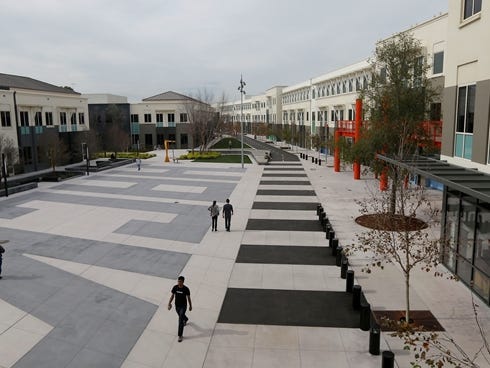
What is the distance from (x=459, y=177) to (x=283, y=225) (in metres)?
9.93

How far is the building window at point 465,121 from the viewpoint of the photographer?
13.0m

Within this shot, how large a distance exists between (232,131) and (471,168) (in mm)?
120934

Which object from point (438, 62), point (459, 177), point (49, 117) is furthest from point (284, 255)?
point (49, 117)

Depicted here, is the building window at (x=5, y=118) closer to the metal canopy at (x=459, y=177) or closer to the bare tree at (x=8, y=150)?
the bare tree at (x=8, y=150)

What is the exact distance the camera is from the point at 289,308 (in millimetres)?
11383

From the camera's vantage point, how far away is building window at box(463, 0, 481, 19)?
12.4m

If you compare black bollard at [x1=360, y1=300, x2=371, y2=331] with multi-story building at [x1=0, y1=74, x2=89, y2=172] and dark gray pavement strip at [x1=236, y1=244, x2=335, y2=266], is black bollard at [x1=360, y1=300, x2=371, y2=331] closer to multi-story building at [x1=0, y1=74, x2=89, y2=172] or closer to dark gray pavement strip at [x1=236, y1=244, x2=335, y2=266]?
dark gray pavement strip at [x1=236, y1=244, x2=335, y2=266]

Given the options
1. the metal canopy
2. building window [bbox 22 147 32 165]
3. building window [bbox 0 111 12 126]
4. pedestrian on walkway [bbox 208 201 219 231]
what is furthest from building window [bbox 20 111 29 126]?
the metal canopy

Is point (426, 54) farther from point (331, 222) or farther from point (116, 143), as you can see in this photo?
point (116, 143)

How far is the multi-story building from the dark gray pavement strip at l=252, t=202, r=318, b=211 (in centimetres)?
2257

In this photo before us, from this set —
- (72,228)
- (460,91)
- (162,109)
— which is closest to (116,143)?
(162,109)

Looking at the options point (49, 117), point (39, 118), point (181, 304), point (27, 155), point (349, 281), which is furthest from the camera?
point (49, 117)

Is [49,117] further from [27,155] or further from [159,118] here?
[159,118]

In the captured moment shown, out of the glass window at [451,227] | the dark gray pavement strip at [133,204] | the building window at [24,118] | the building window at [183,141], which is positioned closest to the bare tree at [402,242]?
the glass window at [451,227]
